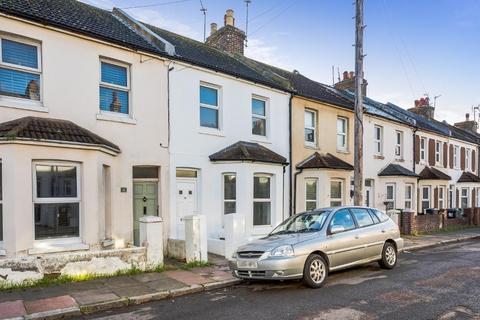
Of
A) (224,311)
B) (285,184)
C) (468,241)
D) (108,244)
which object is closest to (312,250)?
(224,311)

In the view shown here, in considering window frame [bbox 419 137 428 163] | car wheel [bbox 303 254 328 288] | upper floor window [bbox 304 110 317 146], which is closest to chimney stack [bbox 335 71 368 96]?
window frame [bbox 419 137 428 163]

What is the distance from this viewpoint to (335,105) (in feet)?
55.3

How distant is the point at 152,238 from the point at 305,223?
3713 mm

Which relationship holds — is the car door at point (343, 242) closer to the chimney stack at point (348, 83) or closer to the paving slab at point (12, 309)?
the paving slab at point (12, 309)

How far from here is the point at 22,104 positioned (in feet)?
29.1

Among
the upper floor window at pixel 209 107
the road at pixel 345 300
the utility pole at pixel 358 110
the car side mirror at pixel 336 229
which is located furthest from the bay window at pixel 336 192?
the car side mirror at pixel 336 229

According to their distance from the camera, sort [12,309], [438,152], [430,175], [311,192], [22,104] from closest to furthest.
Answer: [12,309] → [22,104] → [311,192] → [430,175] → [438,152]

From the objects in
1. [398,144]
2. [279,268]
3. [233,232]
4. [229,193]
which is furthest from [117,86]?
[398,144]

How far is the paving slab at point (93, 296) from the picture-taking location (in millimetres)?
6799

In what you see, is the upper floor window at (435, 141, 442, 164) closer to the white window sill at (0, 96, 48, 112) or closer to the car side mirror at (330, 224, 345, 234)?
the car side mirror at (330, 224, 345, 234)

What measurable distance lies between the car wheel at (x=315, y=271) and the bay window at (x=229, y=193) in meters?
5.15

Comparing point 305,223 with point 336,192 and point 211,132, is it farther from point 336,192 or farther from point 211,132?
point 336,192

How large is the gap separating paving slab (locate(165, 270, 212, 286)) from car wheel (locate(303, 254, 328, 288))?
7.17 ft

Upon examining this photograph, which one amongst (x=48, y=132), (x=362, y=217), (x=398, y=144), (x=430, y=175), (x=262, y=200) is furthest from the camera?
(x=430, y=175)
